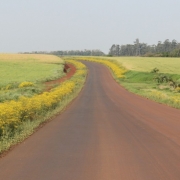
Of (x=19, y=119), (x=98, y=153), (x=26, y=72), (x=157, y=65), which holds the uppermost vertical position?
(x=98, y=153)

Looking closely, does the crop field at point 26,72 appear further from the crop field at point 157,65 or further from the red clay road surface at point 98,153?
the red clay road surface at point 98,153

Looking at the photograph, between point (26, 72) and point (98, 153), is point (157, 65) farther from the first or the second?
point (98, 153)

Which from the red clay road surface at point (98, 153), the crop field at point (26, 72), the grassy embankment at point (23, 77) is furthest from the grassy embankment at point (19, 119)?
the crop field at point (26, 72)

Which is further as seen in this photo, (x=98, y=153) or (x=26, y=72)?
(x=26, y=72)

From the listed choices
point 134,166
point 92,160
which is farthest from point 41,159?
point 134,166

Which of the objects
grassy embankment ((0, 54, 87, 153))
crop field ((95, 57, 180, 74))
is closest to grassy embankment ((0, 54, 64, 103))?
grassy embankment ((0, 54, 87, 153))

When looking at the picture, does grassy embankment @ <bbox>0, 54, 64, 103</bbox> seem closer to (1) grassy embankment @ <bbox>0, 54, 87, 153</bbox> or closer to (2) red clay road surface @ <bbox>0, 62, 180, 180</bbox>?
(1) grassy embankment @ <bbox>0, 54, 87, 153</bbox>

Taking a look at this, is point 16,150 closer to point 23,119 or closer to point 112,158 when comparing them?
point 112,158

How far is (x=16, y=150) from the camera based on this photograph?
9320mm

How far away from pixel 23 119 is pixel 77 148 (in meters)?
5.61

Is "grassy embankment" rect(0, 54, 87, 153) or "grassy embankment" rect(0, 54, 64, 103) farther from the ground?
"grassy embankment" rect(0, 54, 87, 153)

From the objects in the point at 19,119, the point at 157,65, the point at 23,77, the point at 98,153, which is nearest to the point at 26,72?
the point at 23,77

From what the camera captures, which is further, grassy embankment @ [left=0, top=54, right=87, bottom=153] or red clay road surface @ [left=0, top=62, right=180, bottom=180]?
grassy embankment @ [left=0, top=54, right=87, bottom=153]

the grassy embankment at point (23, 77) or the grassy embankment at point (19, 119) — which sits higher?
the grassy embankment at point (19, 119)
